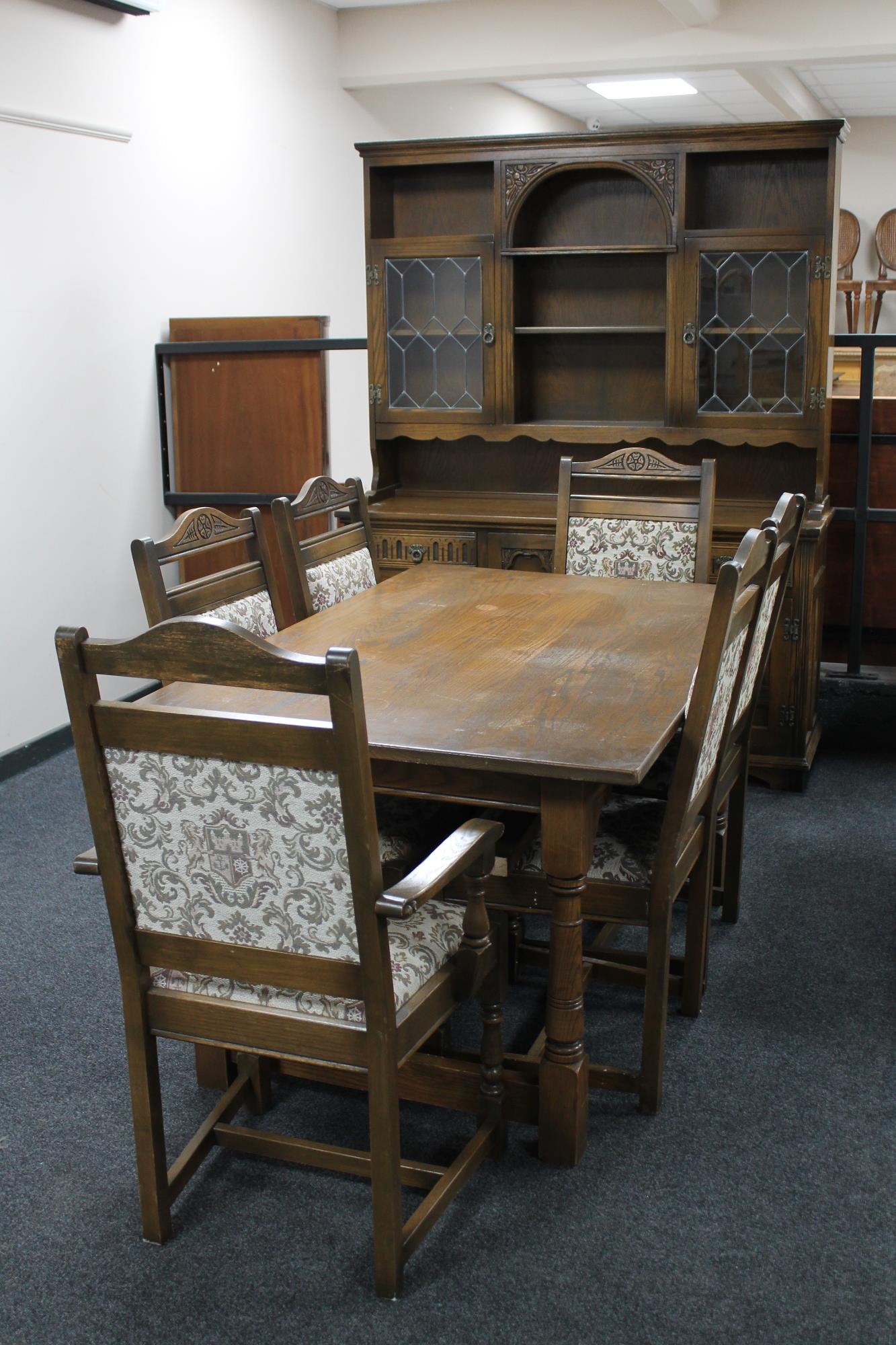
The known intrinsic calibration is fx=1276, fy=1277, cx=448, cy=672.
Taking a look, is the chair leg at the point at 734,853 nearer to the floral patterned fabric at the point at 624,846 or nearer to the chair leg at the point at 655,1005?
the floral patterned fabric at the point at 624,846

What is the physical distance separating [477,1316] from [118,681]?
323cm

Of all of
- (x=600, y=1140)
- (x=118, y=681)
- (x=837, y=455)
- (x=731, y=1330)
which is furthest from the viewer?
(x=118, y=681)

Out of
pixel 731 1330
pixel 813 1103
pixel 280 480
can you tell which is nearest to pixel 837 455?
pixel 280 480

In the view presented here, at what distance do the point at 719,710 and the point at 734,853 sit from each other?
2.54 ft

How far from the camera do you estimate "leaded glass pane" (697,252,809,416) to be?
3.83 metres

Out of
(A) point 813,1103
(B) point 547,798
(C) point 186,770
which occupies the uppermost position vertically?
(C) point 186,770

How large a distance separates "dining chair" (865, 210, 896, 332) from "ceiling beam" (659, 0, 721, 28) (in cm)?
509

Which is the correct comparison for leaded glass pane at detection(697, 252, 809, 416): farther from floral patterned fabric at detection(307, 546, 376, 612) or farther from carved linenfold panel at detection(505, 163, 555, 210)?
floral patterned fabric at detection(307, 546, 376, 612)

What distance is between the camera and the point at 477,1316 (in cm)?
169

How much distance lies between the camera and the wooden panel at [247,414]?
4543mm

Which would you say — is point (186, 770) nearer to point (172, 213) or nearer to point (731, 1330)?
point (731, 1330)

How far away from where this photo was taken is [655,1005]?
6.87 ft

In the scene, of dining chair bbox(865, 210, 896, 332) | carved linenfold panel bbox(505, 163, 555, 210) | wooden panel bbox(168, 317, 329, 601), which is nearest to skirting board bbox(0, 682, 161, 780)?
wooden panel bbox(168, 317, 329, 601)

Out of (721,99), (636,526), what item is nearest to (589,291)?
(636,526)
